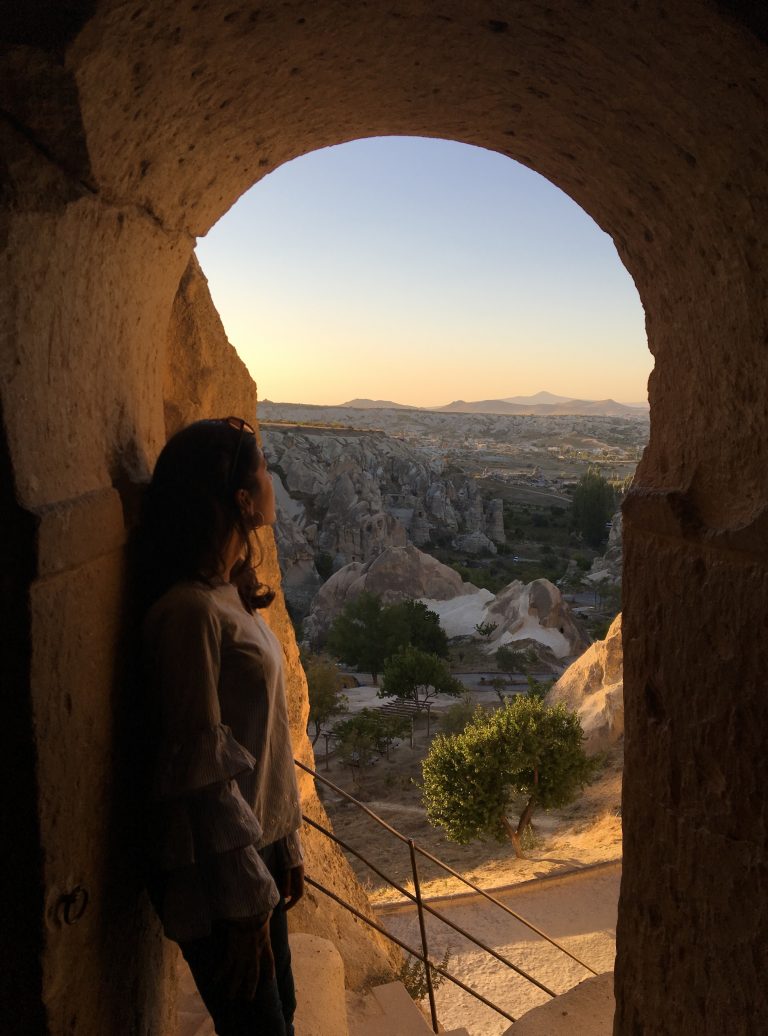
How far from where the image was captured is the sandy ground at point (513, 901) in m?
7.25

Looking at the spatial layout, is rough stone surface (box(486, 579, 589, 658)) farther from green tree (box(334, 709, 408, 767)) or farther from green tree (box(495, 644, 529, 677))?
green tree (box(334, 709, 408, 767))

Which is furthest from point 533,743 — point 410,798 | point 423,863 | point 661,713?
point 661,713

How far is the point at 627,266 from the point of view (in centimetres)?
237

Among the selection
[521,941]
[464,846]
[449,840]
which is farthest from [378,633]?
[521,941]

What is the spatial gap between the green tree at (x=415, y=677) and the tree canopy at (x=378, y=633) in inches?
136

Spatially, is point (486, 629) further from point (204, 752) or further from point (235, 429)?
point (204, 752)

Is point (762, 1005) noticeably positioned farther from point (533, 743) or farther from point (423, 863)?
point (423, 863)

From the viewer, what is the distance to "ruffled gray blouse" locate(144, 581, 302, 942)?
1540 millimetres

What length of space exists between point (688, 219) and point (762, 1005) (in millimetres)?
1606

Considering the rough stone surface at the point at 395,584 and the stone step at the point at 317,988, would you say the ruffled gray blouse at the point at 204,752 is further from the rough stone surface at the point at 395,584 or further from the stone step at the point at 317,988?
the rough stone surface at the point at 395,584

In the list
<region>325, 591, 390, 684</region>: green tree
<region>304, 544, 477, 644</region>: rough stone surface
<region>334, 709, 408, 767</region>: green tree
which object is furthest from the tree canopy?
<region>334, 709, 408, 767</region>: green tree

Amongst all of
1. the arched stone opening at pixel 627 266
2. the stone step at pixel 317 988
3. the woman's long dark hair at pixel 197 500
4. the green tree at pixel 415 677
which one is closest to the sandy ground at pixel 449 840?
the green tree at pixel 415 677

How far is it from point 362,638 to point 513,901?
59.3 ft

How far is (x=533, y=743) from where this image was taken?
1164 cm
